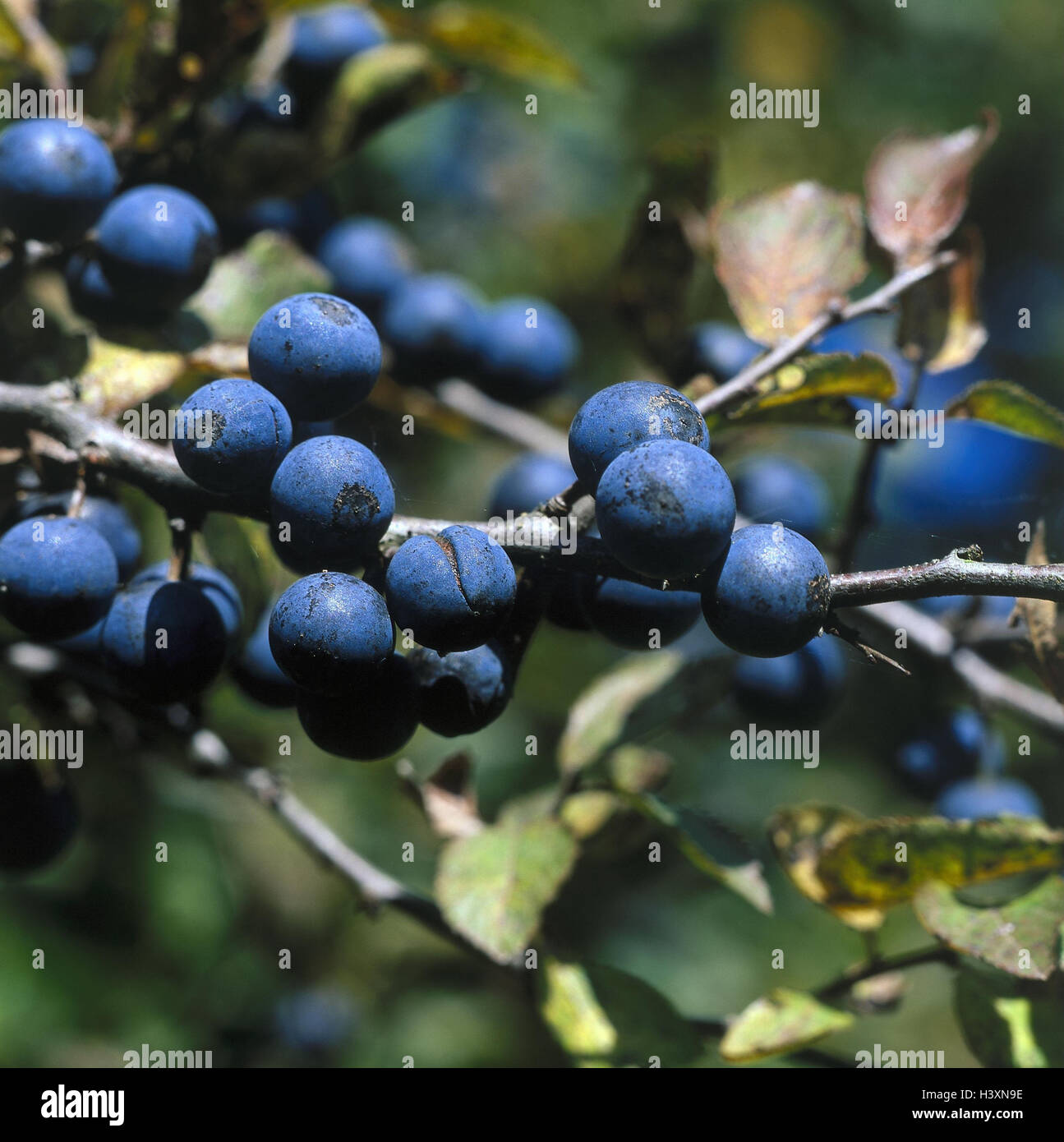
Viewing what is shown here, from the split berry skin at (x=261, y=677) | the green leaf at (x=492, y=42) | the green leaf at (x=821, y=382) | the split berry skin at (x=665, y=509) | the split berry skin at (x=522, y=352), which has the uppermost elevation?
the green leaf at (x=492, y=42)

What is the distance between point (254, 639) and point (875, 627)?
950mm

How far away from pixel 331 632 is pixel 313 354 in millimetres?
272

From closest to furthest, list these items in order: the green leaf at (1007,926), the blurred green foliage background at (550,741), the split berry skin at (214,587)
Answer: the split berry skin at (214,587), the green leaf at (1007,926), the blurred green foliage background at (550,741)

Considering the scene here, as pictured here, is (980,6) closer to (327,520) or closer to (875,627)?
(875,627)

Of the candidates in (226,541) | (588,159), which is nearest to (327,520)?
(226,541)

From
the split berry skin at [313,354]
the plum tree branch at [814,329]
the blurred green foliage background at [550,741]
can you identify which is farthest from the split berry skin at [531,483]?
the split berry skin at [313,354]

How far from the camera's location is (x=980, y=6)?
10.4 ft

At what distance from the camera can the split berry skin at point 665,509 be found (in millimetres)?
824

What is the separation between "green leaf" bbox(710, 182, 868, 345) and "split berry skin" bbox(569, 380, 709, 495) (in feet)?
1.83

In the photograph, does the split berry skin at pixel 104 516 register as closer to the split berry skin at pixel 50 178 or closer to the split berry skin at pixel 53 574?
the split berry skin at pixel 53 574

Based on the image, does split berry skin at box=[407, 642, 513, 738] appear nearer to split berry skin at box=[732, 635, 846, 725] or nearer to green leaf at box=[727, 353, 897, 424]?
green leaf at box=[727, 353, 897, 424]

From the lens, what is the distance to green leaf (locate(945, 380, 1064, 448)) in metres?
1.36

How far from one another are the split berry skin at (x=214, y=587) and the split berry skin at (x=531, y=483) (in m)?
0.54

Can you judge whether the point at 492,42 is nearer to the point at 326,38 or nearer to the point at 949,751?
the point at 326,38
